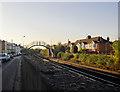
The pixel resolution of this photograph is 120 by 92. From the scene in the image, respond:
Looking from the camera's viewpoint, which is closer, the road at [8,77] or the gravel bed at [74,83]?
the road at [8,77]

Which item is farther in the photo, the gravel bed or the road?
the gravel bed

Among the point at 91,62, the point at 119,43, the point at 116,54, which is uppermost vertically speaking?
the point at 119,43

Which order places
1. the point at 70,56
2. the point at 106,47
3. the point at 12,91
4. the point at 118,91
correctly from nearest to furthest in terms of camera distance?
the point at 12,91 → the point at 118,91 → the point at 70,56 → the point at 106,47

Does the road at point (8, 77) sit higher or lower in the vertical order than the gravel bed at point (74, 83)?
higher

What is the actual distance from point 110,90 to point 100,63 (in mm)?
12160

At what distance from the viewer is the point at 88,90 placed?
6.19 meters

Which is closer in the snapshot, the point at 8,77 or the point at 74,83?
the point at 74,83

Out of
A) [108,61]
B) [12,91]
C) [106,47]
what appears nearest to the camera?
[12,91]

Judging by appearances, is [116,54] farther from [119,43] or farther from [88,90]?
[88,90]

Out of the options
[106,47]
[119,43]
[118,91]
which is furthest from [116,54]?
[106,47]

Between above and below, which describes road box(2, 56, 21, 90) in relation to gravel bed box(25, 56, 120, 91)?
above

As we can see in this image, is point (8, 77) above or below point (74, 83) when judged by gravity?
above

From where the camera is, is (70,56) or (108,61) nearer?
(108,61)

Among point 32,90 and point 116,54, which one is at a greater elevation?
point 116,54
